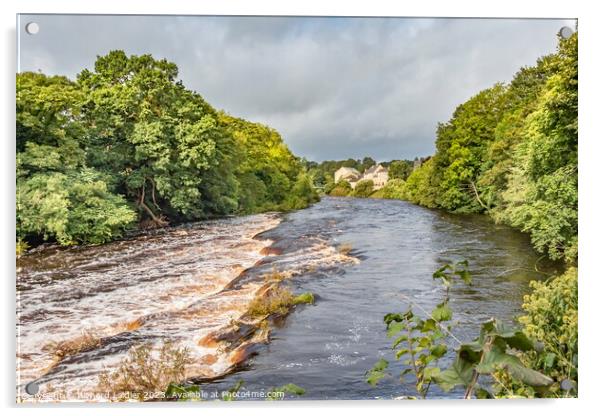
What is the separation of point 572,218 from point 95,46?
10.0 ft

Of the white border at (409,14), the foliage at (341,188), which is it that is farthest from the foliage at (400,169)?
the white border at (409,14)

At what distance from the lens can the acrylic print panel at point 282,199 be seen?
9.86ft

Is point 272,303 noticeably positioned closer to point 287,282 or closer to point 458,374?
point 287,282

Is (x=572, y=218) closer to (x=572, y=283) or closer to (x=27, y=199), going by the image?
(x=572, y=283)

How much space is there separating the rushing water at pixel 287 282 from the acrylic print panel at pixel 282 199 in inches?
0.5

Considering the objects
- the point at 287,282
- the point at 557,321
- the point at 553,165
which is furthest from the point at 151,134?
the point at 557,321

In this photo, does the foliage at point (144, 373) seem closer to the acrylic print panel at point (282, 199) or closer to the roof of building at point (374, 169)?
the acrylic print panel at point (282, 199)

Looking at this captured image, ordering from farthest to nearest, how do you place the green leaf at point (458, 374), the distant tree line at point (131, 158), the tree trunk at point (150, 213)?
1. the tree trunk at point (150, 213)
2. the distant tree line at point (131, 158)
3. the green leaf at point (458, 374)

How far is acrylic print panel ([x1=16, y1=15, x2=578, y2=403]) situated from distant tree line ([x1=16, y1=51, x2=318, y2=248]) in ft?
0.04

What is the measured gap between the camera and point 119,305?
10.3 ft

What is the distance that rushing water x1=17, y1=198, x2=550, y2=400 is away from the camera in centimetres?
297

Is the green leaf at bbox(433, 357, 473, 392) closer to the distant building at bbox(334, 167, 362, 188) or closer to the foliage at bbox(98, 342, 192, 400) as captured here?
the foliage at bbox(98, 342, 192, 400)
